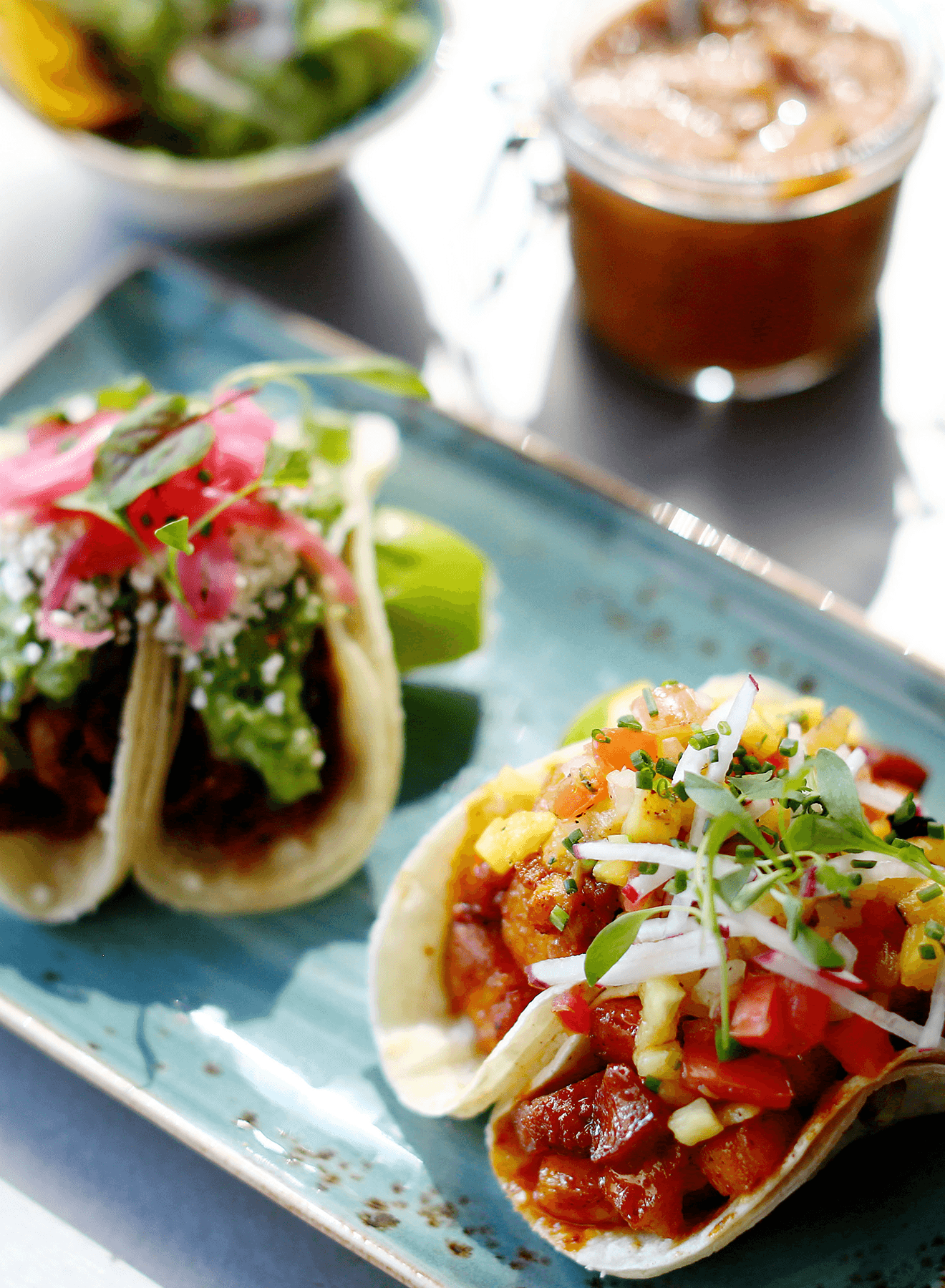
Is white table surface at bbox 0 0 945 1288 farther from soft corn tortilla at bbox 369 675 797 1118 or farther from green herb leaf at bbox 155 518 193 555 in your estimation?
green herb leaf at bbox 155 518 193 555

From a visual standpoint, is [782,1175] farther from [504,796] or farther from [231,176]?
[231,176]

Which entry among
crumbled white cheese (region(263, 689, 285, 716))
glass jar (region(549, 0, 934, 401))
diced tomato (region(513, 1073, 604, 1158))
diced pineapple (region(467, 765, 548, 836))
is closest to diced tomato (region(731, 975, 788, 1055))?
diced tomato (region(513, 1073, 604, 1158))

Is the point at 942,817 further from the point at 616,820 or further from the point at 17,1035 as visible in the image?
the point at 17,1035

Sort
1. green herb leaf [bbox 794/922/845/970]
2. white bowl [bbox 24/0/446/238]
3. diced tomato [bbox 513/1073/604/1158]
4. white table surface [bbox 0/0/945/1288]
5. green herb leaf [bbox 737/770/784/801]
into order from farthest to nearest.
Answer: white bowl [bbox 24/0/446/238], white table surface [bbox 0/0/945/1288], diced tomato [bbox 513/1073/604/1158], green herb leaf [bbox 737/770/784/801], green herb leaf [bbox 794/922/845/970]

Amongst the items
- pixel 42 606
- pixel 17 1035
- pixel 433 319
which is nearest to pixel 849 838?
pixel 42 606

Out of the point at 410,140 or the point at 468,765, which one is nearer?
the point at 468,765
